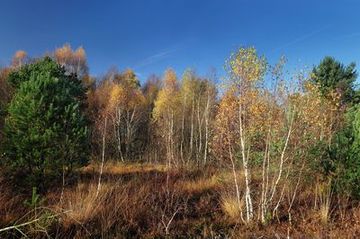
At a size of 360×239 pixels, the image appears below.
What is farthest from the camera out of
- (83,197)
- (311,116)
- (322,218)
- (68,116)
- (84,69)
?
(84,69)

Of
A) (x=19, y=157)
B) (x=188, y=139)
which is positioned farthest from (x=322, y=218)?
(x=188, y=139)

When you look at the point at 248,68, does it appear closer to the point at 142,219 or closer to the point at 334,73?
the point at 142,219

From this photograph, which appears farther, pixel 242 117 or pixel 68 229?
pixel 242 117

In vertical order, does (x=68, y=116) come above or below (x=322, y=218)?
above

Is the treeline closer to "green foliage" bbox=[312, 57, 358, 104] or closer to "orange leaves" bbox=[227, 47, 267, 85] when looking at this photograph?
"orange leaves" bbox=[227, 47, 267, 85]

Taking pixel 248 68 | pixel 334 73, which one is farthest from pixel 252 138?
pixel 334 73

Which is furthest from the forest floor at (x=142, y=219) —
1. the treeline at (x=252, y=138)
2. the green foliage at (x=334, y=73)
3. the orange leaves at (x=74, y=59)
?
the orange leaves at (x=74, y=59)

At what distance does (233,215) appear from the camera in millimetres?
8266

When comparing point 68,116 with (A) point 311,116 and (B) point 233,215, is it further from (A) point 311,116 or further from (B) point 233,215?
(A) point 311,116

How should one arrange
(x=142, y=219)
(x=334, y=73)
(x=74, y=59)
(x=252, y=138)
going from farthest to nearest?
(x=74, y=59)
(x=334, y=73)
(x=252, y=138)
(x=142, y=219)

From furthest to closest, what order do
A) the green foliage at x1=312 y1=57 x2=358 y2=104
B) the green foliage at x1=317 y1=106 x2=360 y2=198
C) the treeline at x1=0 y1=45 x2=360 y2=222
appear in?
the green foliage at x1=312 y1=57 x2=358 y2=104 → the green foliage at x1=317 y1=106 x2=360 y2=198 → the treeline at x1=0 y1=45 x2=360 y2=222

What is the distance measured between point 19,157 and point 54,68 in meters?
11.9

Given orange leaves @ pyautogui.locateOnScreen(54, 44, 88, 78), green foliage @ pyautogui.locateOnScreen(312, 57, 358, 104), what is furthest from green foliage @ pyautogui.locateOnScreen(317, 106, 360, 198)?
orange leaves @ pyautogui.locateOnScreen(54, 44, 88, 78)

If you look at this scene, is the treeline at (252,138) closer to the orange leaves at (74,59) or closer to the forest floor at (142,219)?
the forest floor at (142,219)
